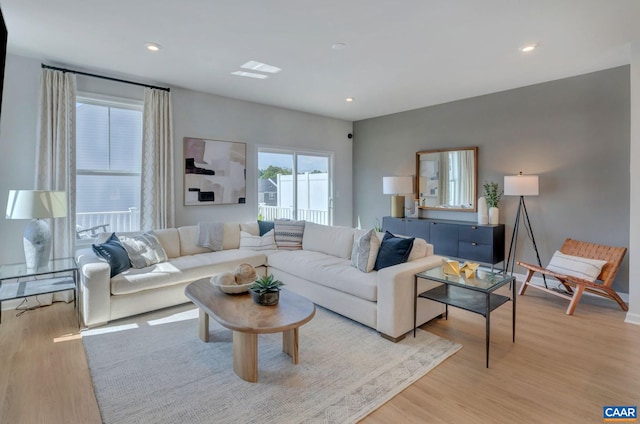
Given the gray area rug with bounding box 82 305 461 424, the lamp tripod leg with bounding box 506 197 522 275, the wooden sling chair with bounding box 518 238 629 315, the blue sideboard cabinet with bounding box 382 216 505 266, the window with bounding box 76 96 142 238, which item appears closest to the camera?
the gray area rug with bounding box 82 305 461 424

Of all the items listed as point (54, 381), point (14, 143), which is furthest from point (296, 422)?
point (14, 143)

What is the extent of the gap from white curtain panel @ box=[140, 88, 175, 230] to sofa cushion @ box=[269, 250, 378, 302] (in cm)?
165

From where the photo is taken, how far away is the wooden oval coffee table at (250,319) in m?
2.11

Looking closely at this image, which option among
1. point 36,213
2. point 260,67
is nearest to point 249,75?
point 260,67

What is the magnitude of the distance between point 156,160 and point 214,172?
86cm

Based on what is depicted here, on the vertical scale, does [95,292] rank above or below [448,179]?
below

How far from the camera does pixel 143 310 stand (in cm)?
335

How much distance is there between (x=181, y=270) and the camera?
11.7 feet

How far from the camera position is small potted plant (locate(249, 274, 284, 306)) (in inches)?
95.3

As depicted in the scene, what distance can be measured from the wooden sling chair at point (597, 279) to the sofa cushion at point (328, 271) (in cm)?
217

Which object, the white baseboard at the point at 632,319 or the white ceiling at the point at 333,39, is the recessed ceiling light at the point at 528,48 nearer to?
the white ceiling at the point at 333,39

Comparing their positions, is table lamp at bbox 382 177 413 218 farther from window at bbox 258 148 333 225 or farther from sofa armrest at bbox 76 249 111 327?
sofa armrest at bbox 76 249 111 327

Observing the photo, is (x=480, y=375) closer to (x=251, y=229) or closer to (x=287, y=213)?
(x=251, y=229)

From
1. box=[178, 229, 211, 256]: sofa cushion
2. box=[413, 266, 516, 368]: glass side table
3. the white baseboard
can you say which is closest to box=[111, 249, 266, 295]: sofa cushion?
box=[178, 229, 211, 256]: sofa cushion
